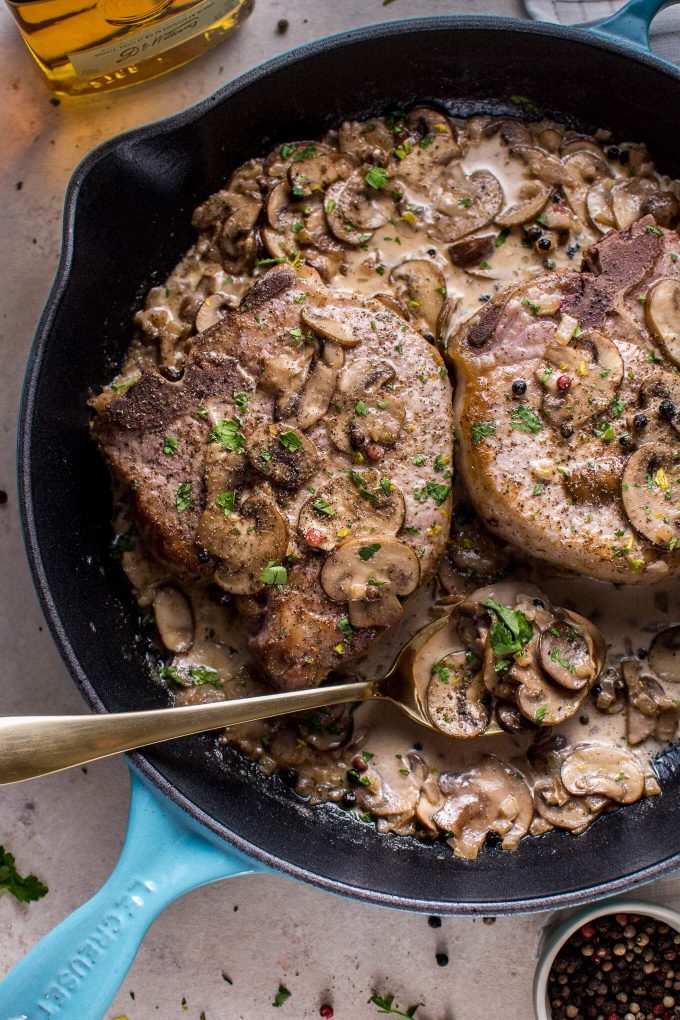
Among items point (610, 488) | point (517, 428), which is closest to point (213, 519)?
point (517, 428)

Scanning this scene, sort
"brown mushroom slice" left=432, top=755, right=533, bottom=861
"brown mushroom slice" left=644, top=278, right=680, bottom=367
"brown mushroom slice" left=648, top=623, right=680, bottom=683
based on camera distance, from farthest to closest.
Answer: "brown mushroom slice" left=648, top=623, right=680, bottom=683
"brown mushroom slice" left=432, top=755, right=533, bottom=861
"brown mushroom slice" left=644, top=278, right=680, bottom=367

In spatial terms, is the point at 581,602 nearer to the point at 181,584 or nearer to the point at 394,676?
the point at 394,676

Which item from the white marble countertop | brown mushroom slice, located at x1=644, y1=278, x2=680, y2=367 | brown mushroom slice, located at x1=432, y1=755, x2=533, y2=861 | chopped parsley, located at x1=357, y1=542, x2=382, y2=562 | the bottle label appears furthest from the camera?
the white marble countertop

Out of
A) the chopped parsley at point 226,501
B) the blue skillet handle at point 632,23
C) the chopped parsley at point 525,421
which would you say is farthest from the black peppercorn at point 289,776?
the blue skillet handle at point 632,23

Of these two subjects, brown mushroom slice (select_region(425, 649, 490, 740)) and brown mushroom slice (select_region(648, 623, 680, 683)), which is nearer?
brown mushroom slice (select_region(425, 649, 490, 740))

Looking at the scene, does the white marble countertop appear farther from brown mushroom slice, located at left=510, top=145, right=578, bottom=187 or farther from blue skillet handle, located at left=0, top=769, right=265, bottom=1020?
brown mushroom slice, located at left=510, top=145, right=578, bottom=187

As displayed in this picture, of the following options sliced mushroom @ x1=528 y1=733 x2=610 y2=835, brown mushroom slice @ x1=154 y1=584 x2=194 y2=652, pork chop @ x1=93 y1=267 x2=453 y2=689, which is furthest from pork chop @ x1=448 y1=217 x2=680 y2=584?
brown mushroom slice @ x1=154 y1=584 x2=194 y2=652
